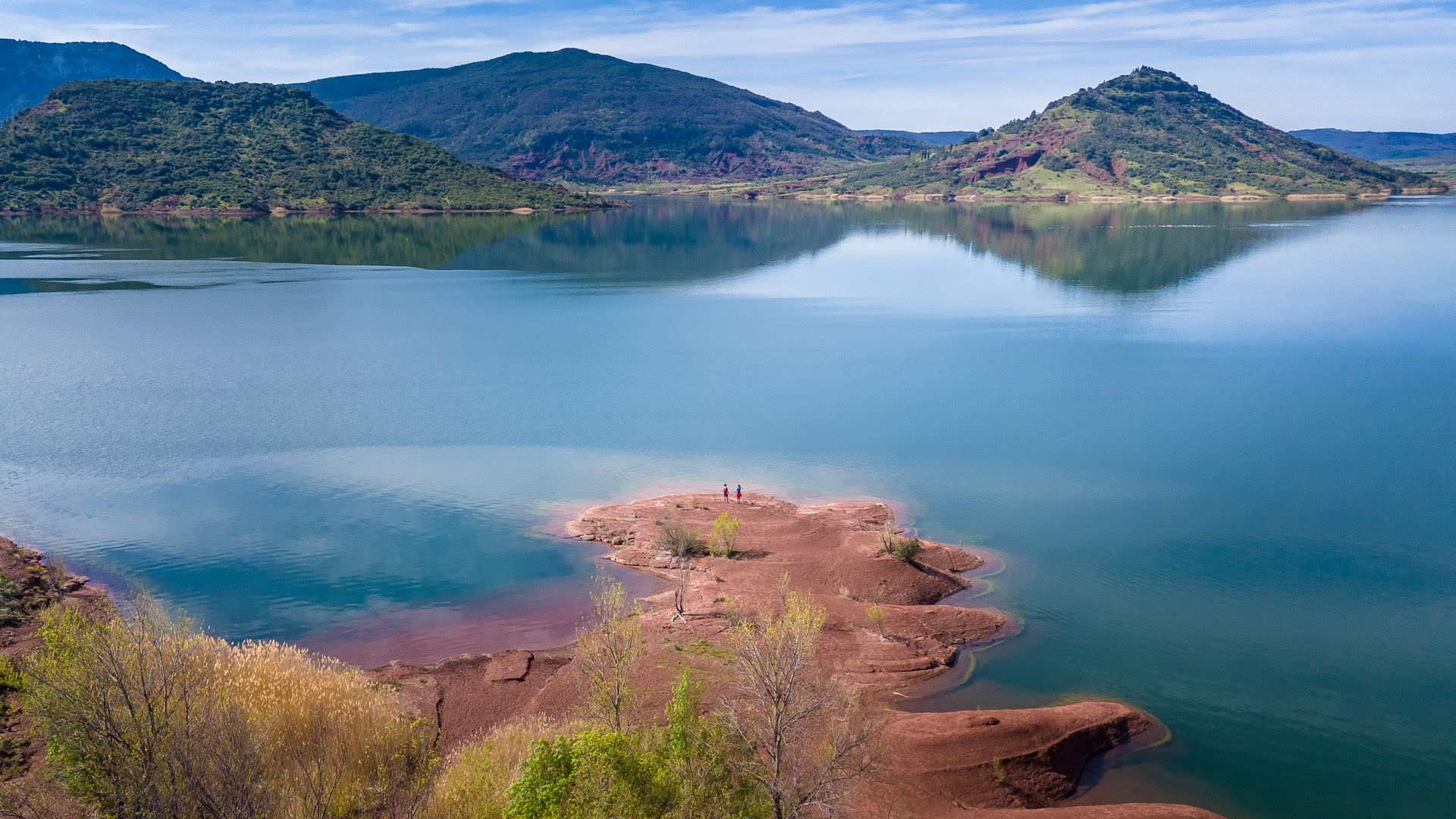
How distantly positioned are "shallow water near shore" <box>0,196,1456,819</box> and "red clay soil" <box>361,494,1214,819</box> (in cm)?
189

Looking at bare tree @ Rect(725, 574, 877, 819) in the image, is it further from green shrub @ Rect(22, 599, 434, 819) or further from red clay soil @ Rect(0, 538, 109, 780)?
red clay soil @ Rect(0, 538, 109, 780)

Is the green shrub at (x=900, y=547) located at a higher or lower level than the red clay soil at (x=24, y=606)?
higher

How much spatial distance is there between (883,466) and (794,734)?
126ft

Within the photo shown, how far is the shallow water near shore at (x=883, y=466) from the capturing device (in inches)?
1431

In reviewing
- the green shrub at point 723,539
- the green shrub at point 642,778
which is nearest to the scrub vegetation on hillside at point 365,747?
the green shrub at point 642,778

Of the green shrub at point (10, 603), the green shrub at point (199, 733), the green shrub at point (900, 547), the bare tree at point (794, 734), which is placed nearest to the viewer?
the green shrub at point (199, 733)

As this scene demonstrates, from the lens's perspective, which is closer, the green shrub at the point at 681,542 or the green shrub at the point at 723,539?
the green shrub at the point at 723,539

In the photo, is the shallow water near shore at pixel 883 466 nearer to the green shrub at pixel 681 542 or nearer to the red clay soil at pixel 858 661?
the red clay soil at pixel 858 661

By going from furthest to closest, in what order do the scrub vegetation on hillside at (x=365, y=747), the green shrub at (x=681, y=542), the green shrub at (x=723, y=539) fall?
the green shrub at (x=681, y=542)
the green shrub at (x=723, y=539)
the scrub vegetation on hillside at (x=365, y=747)

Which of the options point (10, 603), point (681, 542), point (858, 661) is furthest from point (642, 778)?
point (10, 603)

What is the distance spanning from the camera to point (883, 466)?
60.8m

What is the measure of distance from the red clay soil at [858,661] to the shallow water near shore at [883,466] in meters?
1.89

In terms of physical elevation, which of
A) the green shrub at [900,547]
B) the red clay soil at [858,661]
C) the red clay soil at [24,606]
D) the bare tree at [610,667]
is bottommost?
the red clay soil at [858,661]

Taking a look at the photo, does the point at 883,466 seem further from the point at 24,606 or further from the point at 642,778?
the point at 24,606
